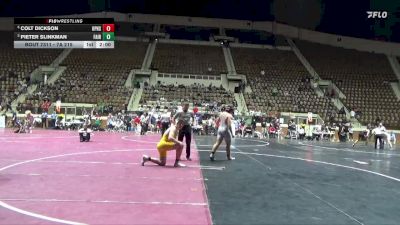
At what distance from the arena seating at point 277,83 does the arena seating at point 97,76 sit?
1022 centimetres

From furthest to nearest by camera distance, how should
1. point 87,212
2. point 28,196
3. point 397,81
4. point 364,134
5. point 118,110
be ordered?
point 397,81 → point 118,110 → point 364,134 → point 28,196 → point 87,212

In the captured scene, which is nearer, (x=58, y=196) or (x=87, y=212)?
(x=87, y=212)

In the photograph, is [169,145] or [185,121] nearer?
[169,145]

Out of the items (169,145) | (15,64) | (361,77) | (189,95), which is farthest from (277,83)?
(169,145)

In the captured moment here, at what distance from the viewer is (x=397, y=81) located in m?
42.2

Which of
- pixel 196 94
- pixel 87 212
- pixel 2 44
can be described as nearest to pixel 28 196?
pixel 87 212

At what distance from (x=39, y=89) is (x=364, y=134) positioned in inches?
969

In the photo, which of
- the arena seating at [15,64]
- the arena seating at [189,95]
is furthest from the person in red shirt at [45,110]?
the arena seating at [189,95]

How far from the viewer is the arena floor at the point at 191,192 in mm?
6016

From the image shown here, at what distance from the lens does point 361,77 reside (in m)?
42.5

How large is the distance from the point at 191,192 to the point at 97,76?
1300 inches

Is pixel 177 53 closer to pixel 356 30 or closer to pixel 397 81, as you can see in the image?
pixel 356 30

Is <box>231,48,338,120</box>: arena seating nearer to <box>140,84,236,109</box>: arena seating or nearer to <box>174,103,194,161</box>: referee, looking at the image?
<box>140,84,236,109</box>: arena seating
